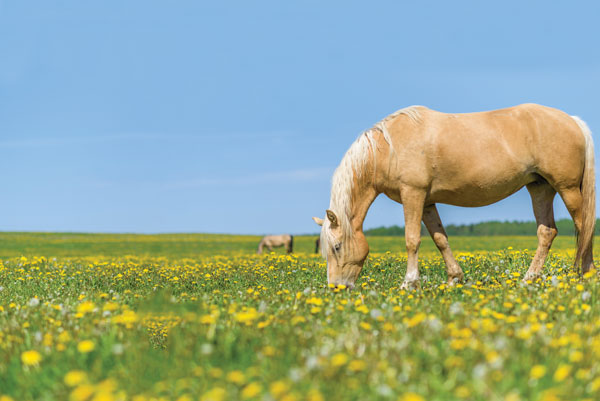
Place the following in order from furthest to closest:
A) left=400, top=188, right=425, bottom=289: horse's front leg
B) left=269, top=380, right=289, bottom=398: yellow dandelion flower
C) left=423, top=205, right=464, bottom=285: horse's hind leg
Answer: left=423, top=205, right=464, bottom=285: horse's hind leg, left=400, top=188, right=425, bottom=289: horse's front leg, left=269, top=380, right=289, bottom=398: yellow dandelion flower

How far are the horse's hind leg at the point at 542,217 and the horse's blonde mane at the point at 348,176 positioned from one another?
3094mm

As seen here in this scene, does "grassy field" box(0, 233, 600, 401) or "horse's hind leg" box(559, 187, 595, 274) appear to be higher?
"horse's hind leg" box(559, 187, 595, 274)

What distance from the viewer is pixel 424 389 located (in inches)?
148

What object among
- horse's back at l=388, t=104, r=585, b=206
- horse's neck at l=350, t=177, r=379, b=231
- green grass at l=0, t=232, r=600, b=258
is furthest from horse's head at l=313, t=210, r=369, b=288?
green grass at l=0, t=232, r=600, b=258

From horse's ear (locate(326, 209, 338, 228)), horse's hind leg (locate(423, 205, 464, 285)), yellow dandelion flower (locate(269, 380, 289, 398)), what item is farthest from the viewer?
horse's hind leg (locate(423, 205, 464, 285))

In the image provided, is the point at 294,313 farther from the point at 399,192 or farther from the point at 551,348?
the point at 399,192

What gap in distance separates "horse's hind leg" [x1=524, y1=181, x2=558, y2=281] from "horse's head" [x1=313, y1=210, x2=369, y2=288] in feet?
12.1

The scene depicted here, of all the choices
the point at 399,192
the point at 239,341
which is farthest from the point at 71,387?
the point at 399,192

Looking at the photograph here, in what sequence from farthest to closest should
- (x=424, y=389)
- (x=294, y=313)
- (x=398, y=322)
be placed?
(x=294, y=313) < (x=398, y=322) < (x=424, y=389)

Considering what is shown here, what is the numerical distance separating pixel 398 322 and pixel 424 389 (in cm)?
176

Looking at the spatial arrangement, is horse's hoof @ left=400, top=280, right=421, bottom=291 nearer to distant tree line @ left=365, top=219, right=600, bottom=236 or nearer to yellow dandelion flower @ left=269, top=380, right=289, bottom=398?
yellow dandelion flower @ left=269, top=380, right=289, bottom=398

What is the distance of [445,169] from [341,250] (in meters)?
2.40

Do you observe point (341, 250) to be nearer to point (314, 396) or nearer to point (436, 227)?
point (436, 227)

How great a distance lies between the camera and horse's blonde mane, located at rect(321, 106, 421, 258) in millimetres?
9836
